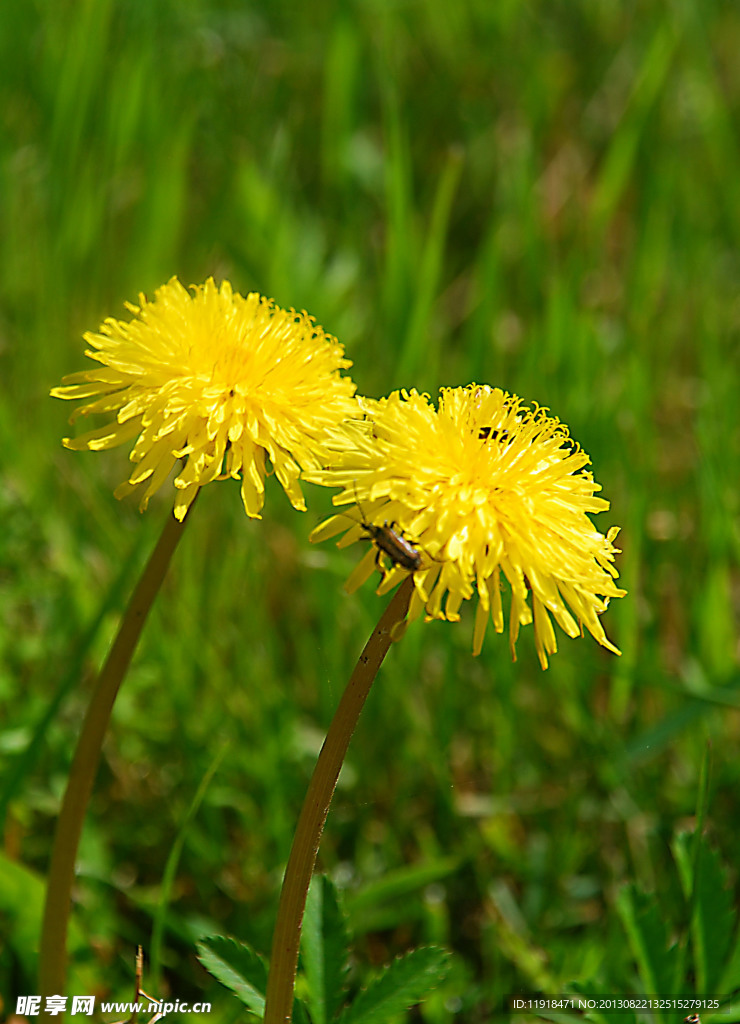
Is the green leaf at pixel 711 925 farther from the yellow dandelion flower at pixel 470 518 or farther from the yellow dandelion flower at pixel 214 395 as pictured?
the yellow dandelion flower at pixel 214 395

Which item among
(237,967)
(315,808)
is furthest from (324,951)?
(315,808)

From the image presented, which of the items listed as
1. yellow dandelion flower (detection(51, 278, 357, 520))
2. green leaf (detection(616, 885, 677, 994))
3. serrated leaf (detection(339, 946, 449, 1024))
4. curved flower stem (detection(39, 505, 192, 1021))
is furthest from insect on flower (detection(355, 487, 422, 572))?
green leaf (detection(616, 885, 677, 994))

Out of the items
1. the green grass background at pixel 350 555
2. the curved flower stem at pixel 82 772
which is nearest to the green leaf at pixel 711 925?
the green grass background at pixel 350 555

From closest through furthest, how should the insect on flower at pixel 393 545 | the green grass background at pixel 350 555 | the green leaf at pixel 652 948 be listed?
1. the insect on flower at pixel 393 545
2. the green leaf at pixel 652 948
3. the green grass background at pixel 350 555

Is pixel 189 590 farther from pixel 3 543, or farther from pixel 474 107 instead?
pixel 474 107

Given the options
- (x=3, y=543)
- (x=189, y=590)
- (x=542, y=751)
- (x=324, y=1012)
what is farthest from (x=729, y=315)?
(x=324, y=1012)

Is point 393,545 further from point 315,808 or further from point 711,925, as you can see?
point 711,925
